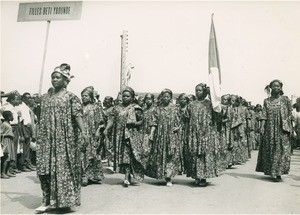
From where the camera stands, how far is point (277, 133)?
9555 mm

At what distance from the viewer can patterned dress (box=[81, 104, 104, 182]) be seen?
8.98 metres

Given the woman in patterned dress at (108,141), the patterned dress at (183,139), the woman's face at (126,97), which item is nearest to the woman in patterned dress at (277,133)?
the patterned dress at (183,139)

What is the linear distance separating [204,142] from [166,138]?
901 millimetres

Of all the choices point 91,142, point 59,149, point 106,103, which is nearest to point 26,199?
point 59,149

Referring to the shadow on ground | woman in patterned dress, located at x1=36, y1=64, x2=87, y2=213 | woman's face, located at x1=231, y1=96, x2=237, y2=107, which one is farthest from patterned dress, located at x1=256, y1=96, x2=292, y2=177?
the shadow on ground

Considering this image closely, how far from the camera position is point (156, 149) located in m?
9.47

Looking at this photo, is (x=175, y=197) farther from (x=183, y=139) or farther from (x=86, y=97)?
(x=86, y=97)

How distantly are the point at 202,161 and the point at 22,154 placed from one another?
4.94 m

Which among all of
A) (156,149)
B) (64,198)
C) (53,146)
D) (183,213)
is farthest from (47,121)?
(156,149)

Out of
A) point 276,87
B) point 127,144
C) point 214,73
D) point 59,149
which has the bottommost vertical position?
point 59,149

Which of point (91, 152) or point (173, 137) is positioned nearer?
point (91, 152)

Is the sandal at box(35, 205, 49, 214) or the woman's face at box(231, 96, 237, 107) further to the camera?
the woman's face at box(231, 96, 237, 107)

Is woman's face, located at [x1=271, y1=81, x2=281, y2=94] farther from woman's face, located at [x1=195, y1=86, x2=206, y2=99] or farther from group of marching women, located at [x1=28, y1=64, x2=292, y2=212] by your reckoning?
woman's face, located at [x1=195, y1=86, x2=206, y2=99]

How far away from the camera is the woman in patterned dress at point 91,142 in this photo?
8.98 meters
